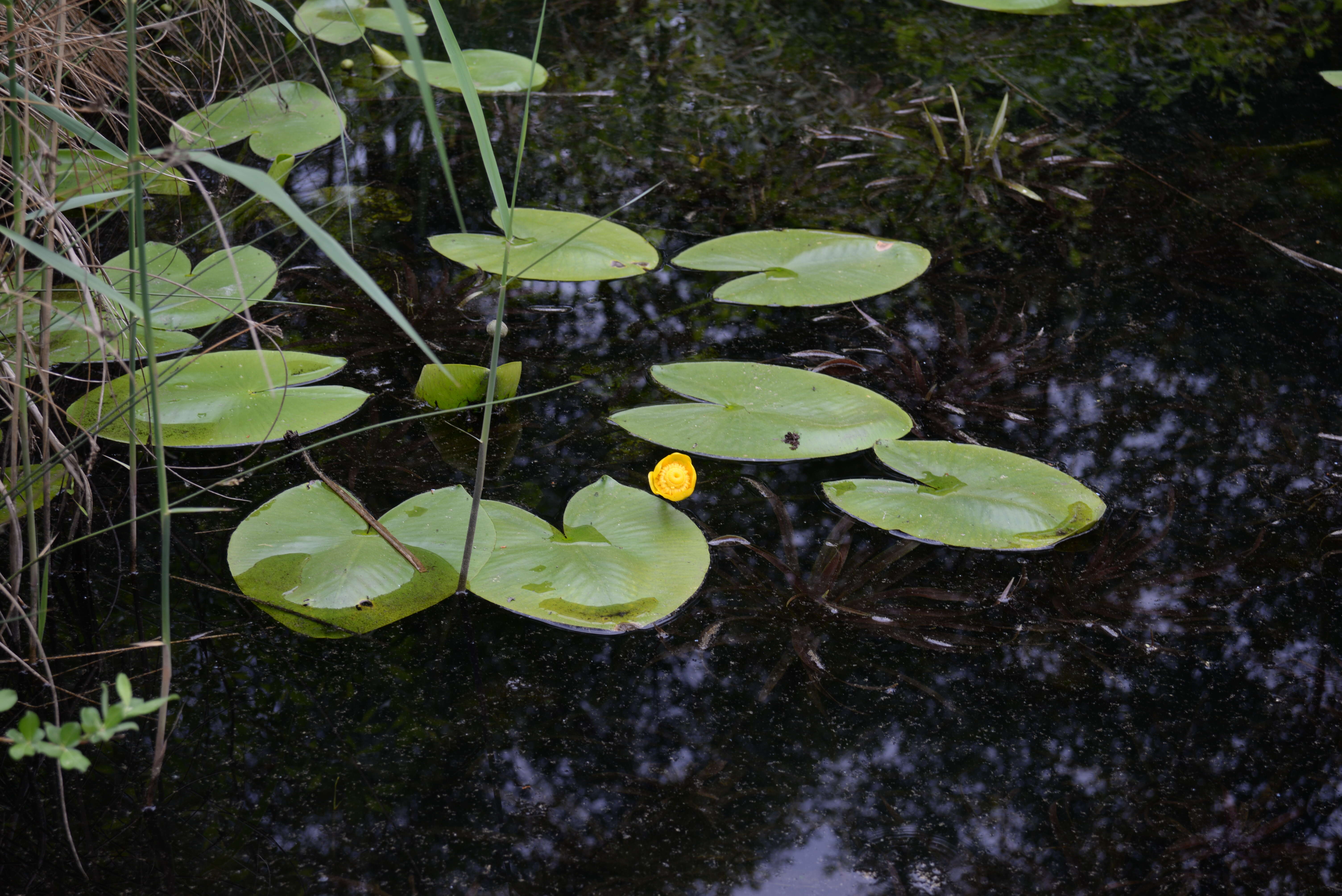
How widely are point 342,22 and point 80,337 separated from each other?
64.2 inches

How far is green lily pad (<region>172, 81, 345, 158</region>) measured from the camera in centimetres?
218

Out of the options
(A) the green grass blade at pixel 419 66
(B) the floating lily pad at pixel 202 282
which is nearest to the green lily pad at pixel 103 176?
(B) the floating lily pad at pixel 202 282

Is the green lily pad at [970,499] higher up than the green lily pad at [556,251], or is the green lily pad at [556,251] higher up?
the green lily pad at [556,251]

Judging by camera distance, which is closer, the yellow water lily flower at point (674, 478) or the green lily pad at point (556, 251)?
the yellow water lily flower at point (674, 478)

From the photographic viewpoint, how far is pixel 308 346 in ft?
5.47

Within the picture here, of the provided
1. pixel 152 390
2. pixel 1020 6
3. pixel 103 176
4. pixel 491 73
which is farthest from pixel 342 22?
pixel 152 390

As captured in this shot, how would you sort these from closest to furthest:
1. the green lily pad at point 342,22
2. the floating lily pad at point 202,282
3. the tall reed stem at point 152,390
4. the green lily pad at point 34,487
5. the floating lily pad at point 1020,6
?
the tall reed stem at point 152,390
the green lily pad at point 34,487
the floating lily pad at point 202,282
the green lily pad at point 342,22
the floating lily pad at point 1020,6

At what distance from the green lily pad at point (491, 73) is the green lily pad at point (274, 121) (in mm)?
272

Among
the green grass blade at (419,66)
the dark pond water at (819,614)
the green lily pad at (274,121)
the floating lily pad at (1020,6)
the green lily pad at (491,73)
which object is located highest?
the floating lily pad at (1020,6)

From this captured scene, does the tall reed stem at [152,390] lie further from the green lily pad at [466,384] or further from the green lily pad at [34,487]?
the green lily pad at [466,384]

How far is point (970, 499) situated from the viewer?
4.47 ft

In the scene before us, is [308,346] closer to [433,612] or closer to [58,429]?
[58,429]

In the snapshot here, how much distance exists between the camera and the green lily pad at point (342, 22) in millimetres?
2756

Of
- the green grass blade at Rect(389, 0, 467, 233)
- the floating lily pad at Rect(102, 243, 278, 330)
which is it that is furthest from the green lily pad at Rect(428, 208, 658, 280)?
the green grass blade at Rect(389, 0, 467, 233)
